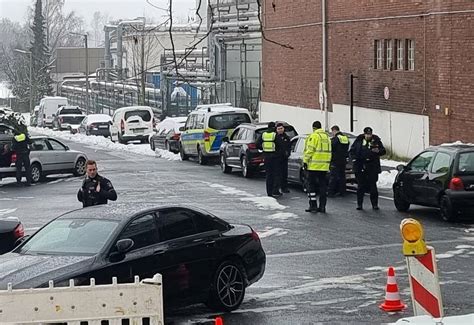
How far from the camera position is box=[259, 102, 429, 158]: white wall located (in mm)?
34000

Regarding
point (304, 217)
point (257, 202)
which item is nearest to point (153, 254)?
point (304, 217)

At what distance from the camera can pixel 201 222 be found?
1273 centimetres

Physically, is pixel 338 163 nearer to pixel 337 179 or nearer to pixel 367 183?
pixel 337 179

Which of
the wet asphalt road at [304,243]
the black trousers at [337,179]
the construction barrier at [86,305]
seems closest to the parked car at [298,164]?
the wet asphalt road at [304,243]

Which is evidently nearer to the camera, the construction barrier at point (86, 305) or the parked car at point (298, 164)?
the construction barrier at point (86, 305)

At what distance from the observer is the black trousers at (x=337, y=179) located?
992 inches

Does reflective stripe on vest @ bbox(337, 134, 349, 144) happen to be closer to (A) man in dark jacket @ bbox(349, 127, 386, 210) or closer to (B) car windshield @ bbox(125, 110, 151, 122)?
(A) man in dark jacket @ bbox(349, 127, 386, 210)

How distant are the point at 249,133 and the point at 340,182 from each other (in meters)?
6.17

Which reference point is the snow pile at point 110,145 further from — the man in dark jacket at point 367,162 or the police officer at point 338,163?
the man in dark jacket at point 367,162

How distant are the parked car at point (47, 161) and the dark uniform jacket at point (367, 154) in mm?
12462

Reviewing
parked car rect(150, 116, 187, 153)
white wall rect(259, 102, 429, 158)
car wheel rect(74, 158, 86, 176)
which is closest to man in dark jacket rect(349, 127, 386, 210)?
white wall rect(259, 102, 429, 158)

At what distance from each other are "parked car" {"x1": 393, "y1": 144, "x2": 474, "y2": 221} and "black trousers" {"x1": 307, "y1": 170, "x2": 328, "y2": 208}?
1482 millimetres

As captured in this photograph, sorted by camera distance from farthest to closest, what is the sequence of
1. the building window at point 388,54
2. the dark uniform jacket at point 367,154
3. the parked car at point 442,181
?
the building window at point 388,54 < the dark uniform jacket at point 367,154 < the parked car at point 442,181

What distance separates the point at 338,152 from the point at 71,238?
13.7m
